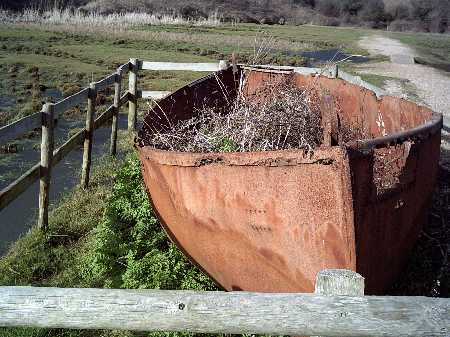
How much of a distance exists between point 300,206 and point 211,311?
1.11 meters

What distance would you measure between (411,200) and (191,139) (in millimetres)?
2275

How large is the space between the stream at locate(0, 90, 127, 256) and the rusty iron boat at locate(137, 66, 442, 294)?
10.0ft

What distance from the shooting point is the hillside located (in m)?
68.1

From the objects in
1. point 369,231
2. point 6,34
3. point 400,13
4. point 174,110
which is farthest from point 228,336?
point 400,13

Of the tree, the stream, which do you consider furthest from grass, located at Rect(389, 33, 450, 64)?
the tree

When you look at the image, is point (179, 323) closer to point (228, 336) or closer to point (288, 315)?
point (288, 315)

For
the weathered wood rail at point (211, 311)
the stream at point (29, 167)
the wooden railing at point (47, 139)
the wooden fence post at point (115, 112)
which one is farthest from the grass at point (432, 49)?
the weathered wood rail at point (211, 311)

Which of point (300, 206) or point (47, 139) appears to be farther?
point (47, 139)

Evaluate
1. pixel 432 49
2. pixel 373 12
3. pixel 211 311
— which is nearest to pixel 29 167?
pixel 211 311

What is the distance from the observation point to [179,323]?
206 cm

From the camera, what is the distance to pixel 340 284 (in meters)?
2.19

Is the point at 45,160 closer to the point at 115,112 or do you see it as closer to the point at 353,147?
the point at 115,112

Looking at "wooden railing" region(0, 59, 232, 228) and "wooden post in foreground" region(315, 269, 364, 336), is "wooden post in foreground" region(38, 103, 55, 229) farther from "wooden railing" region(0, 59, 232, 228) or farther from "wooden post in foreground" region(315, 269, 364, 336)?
"wooden post in foreground" region(315, 269, 364, 336)

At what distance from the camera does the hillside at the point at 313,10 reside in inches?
2680
